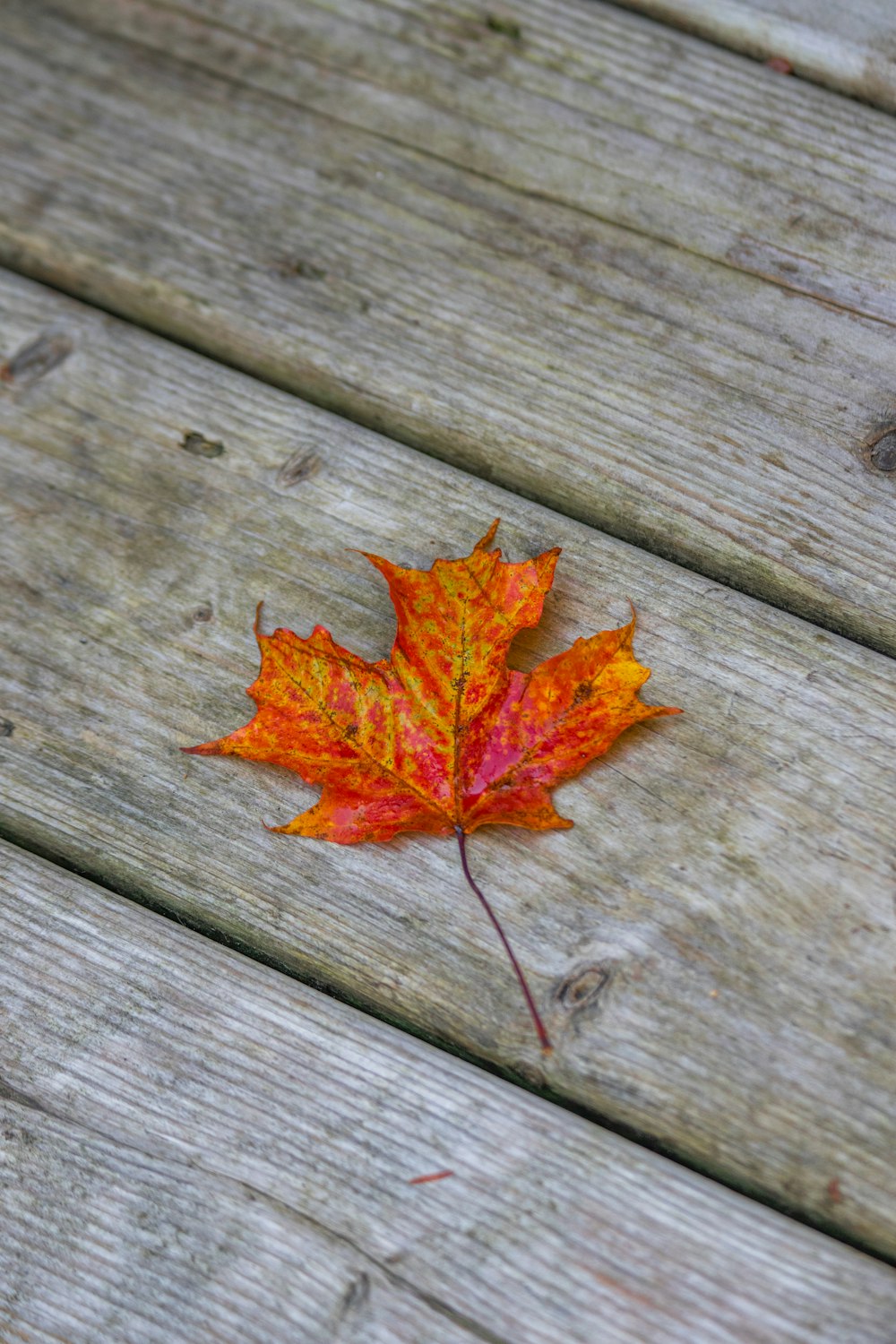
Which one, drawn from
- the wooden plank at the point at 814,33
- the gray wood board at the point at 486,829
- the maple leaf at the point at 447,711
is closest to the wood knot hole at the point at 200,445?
the gray wood board at the point at 486,829

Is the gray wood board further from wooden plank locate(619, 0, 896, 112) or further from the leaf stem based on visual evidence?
wooden plank locate(619, 0, 896, 112)

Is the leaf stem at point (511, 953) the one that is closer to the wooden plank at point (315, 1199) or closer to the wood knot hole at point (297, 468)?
the wooden plank at point (315, 1199)

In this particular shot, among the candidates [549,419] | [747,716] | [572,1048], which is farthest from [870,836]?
[549,419]

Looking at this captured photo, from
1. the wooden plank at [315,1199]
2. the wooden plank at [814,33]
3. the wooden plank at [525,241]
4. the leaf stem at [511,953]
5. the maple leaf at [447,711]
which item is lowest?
the wooden plank at [315,1199]

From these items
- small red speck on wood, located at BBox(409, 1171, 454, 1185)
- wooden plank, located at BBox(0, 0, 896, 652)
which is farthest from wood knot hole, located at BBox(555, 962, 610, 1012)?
wooden plank, located at BBox(0, 0, 896, 652)

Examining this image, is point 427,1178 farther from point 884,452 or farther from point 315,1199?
point 884,452

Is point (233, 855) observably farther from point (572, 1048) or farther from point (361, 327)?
point (361, 327)
